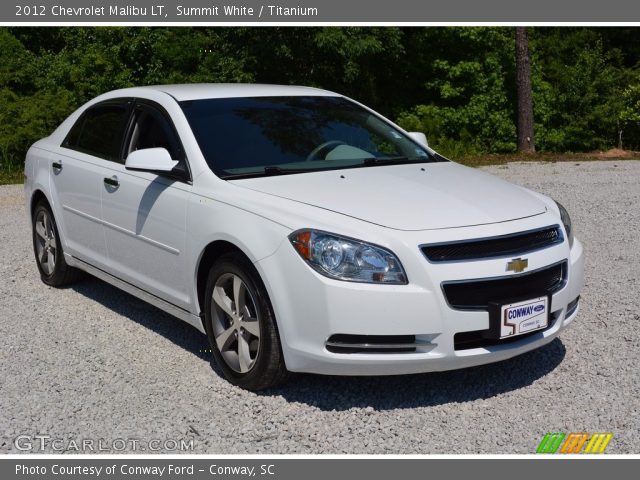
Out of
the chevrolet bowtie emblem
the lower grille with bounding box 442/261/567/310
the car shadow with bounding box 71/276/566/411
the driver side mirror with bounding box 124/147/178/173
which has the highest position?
the driver side mirror with bounding box 124/147/178/173

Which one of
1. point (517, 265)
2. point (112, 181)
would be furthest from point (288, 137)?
point (517, 265)

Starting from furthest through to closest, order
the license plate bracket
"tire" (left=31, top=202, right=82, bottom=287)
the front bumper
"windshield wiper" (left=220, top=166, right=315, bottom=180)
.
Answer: "tire" (left=31, top=202, right=82, bottom=287) → "windshield wiper" (left=220, top=166, right=315, bottom=180) → the license plate bracket → the front bumper

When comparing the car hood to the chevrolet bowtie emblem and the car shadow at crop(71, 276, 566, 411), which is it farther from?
the car shadow at crop(71, 276, 566, 411)

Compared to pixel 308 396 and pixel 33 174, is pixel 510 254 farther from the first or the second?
pixel 33 174

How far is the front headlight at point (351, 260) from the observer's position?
4.23m

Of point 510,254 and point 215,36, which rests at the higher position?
point 215,36

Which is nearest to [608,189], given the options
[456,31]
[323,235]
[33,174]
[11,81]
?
[33,174]

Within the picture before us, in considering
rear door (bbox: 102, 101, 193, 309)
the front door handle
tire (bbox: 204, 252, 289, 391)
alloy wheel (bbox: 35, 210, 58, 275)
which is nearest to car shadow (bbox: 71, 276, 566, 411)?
tire (bbox: 204, 252, 289, 391)

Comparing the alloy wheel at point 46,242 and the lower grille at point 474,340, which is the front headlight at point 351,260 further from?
the alloy wheel at point 46,242

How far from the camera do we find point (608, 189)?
1267cm

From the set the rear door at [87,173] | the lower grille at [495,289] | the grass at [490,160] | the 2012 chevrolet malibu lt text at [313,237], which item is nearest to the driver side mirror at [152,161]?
the 2012 chevrolet malibu lt text at [313,237]

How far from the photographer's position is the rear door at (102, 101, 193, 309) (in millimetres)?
5195

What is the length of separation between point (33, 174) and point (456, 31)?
65.7 feet

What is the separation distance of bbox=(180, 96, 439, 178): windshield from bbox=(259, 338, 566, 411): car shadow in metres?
1.28
